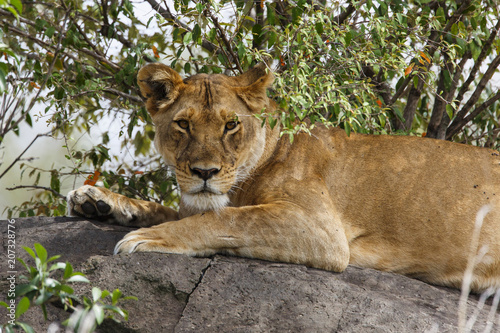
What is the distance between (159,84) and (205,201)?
1.07 metres

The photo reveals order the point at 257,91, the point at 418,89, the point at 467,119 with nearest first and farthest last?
the point at 257,91 < the point at 467,119 < the point at 418,89

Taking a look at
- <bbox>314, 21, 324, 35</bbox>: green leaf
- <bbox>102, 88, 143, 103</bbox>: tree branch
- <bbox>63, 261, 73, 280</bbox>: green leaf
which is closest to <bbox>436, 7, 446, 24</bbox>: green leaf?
<bbox>314, 21, 324, 35</bbox>: green leaf

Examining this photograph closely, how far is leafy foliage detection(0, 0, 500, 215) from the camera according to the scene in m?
4.57

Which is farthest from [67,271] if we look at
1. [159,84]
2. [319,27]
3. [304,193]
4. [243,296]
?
[319,27]

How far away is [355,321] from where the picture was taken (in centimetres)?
337

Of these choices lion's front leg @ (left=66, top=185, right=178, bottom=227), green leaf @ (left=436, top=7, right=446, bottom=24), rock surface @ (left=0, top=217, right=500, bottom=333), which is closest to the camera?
rock surface @ (left=0, top=217, right=500, bottom=333)

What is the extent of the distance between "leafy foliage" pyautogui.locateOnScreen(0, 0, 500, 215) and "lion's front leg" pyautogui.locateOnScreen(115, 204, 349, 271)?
2.04 ft

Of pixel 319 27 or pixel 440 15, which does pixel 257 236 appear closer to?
Answer: pixel 319 27

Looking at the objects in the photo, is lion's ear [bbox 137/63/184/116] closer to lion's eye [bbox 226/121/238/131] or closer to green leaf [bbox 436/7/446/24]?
lion's eye [bbox 226/121/238/131]

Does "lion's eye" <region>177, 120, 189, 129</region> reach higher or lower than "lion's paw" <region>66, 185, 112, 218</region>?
higher

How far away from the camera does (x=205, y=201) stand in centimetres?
407

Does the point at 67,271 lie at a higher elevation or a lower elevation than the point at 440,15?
lower

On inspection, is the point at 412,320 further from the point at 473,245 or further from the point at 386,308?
the point at 473,245

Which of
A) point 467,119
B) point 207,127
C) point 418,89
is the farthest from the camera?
point 418,89
